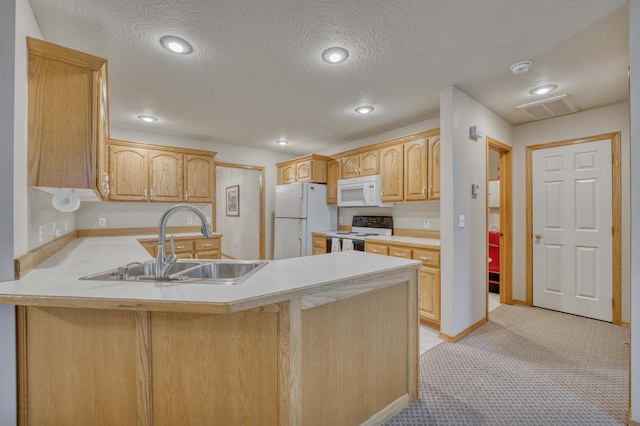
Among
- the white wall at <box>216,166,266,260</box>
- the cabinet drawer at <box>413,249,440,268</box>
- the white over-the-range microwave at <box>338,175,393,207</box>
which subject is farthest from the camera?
the white wall at <box>216,166,266,260</box>

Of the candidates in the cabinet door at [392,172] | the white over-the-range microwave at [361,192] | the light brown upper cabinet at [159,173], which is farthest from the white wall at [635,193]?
the light brown upper cabinet at [159,173]

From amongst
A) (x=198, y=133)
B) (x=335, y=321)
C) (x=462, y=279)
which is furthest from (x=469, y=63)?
(x=198, y=133)

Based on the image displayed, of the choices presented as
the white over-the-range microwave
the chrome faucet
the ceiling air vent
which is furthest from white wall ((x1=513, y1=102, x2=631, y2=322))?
the chrome faucet

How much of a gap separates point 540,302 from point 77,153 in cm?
481

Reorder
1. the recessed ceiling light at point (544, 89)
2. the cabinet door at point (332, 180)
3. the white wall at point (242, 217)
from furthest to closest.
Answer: the white wall at point (242, 217)
the cabinet door at point (332, 180)
the recessed ceiling light at point (544, 89)

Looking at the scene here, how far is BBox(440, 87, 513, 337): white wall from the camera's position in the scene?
267 centimetres

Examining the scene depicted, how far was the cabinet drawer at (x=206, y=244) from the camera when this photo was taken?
388 cm

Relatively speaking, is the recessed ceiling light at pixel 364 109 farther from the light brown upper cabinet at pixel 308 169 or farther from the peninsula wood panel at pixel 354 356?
the peninsula wood panel at pixel 354 356

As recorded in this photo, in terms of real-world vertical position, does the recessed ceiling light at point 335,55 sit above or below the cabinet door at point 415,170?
above

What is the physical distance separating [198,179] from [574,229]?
193 inches

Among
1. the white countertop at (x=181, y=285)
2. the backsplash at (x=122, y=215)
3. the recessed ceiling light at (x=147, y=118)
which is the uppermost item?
the recessed ceiling light at (x=147, y=118)

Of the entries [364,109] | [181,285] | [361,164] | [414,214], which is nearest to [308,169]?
[361,164]

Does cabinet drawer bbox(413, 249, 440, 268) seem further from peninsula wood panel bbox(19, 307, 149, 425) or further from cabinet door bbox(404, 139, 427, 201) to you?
peninsula wood panel bbox(19, 307, 149, 425)

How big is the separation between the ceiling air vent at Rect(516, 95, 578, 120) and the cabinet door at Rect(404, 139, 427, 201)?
3.63 ft
